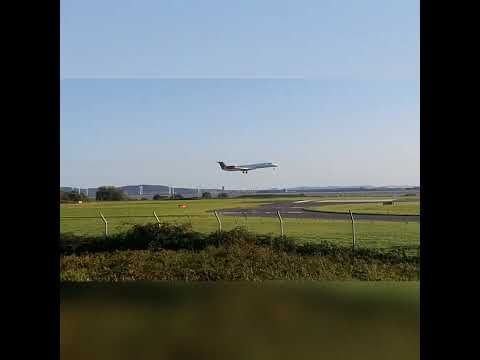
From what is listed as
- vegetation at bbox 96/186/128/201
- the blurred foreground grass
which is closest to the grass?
the blurred foreground grass

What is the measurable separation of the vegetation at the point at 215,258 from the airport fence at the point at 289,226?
13cm

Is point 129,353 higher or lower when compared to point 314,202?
lower

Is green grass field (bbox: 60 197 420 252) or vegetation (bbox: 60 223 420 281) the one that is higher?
green grass field (bbox: 60 197 420 252)

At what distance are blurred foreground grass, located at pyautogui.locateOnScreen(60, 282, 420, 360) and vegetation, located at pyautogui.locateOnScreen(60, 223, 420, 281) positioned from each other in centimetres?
113

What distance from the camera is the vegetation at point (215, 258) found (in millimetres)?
7016

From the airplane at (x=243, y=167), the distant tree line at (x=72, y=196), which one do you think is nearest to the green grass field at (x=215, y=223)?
the distant tree line at (x=72, y=196)

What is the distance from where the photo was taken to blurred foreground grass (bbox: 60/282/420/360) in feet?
10.3

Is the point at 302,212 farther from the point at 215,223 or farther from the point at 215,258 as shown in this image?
the point at 215,258

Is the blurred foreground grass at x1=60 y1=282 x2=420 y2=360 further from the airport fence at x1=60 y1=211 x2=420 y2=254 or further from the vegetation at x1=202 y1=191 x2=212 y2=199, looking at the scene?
the vegetation at x1=202 y1=191 x2=212 y2=199
